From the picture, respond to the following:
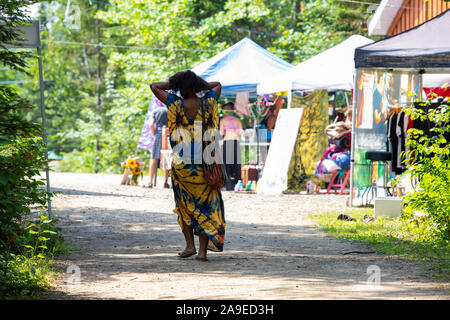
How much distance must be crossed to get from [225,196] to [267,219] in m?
4.07

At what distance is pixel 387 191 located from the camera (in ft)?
41.8

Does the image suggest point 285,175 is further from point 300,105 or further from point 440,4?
point 440,4

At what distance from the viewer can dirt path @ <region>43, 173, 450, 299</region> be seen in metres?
5.66

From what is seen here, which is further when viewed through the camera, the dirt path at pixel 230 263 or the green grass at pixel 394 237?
the green grass at pixel 394 237

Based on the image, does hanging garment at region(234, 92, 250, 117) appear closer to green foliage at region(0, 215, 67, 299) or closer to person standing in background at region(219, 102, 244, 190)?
person standing in background at region(219, 102, 244, 190)

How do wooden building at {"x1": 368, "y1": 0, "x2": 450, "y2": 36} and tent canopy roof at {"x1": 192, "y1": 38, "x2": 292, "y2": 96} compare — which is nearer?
wooden building at {"x1": 368, "y1": 0, "x2": 450, "y2": 36}

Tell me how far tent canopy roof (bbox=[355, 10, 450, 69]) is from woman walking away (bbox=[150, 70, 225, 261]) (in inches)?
165

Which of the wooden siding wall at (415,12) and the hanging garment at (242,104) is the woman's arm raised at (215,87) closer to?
the wooden siding wall at (415,12)

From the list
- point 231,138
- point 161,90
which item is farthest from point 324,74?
point 161,90

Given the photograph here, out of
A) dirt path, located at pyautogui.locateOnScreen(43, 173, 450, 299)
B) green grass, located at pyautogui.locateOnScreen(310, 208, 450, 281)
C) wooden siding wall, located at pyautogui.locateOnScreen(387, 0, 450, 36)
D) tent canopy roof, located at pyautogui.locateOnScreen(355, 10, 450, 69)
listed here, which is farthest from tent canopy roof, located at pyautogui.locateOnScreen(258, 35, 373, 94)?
green grass, located at pyautogui.locateOnScreen(310, 208, 450, 281)

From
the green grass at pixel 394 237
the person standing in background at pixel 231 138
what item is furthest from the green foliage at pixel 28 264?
the person standing in background at pixel 231 138

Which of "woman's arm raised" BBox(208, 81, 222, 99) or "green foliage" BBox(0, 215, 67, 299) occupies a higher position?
"woman's arm raised" BBox(208, 81, 222, 99)

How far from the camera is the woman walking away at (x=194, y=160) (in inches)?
282

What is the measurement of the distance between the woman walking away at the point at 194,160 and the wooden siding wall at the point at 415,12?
934cm
